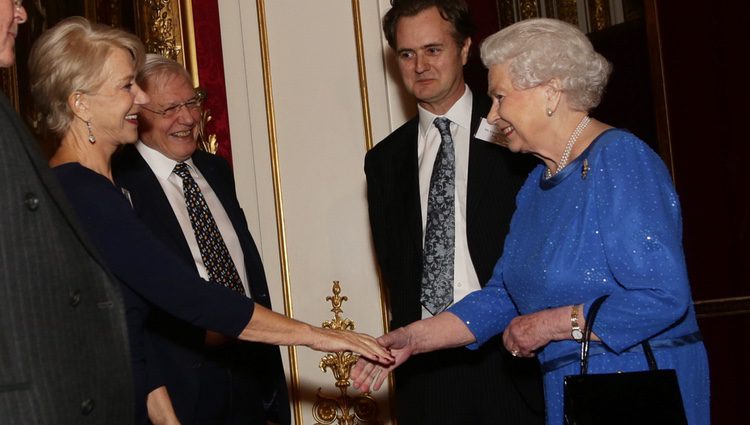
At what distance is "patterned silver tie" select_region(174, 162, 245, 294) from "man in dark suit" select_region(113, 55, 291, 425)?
2 centimetres

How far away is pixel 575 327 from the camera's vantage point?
2.75 metres

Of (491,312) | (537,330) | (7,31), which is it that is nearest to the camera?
(7,31)

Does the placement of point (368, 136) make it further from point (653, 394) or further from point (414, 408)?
point (653, 394)

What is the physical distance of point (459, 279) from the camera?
12.8 ft

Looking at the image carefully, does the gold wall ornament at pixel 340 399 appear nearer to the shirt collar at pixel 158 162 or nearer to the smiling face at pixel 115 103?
the shirt collar at pixel 158 162

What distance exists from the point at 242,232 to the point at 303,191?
1246 millimetres

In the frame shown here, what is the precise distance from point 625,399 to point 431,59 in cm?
203

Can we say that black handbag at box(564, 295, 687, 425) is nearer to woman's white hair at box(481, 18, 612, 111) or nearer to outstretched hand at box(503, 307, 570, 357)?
outstretched hand at box(503, 307, 570, 357)

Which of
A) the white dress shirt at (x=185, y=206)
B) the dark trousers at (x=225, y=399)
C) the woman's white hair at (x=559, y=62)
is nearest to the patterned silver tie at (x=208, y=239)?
the white dress shirt at (x=185, y=206)

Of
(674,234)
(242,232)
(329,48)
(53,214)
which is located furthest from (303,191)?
(53,214)

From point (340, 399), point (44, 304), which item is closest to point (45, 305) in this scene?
point (44, 304)

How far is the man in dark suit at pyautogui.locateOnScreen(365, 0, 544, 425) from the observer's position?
379 centimetres

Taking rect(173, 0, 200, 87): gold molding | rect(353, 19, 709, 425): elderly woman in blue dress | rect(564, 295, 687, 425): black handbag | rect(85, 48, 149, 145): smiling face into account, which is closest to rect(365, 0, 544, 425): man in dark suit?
rect(353, 19, 709, 425): elderly woman in blue dress

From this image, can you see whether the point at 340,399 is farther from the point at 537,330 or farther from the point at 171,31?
the point at 537,330
